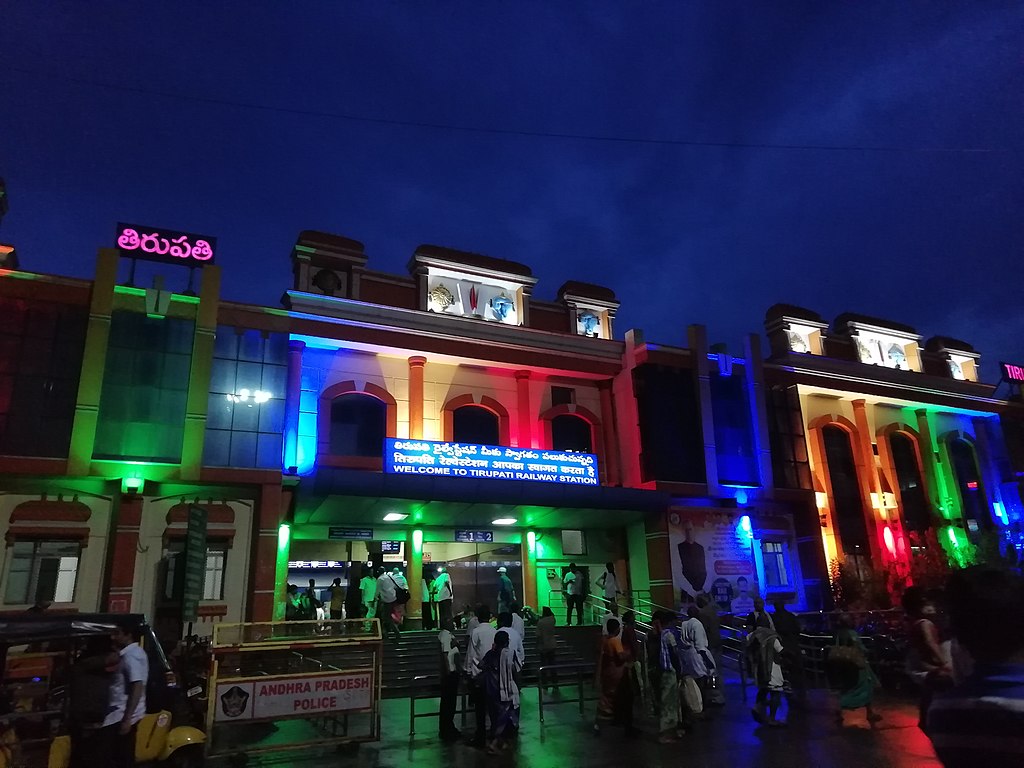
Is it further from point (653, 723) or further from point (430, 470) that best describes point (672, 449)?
point (653, 723)

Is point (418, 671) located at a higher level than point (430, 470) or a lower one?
lower

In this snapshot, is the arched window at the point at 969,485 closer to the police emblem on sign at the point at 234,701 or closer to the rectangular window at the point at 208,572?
the rectangular window at the point at 208,572

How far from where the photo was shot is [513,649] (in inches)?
417

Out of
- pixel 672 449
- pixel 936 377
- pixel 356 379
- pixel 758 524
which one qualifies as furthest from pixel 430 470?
pixel 936 377

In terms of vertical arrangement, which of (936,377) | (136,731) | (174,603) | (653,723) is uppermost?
(936,377)

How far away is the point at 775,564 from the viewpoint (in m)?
26.1

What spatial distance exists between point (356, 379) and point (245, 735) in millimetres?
13893

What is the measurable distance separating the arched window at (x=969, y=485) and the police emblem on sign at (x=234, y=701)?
3264 cm

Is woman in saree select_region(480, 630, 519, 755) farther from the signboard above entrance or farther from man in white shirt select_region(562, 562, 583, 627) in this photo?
the signboard above entrance

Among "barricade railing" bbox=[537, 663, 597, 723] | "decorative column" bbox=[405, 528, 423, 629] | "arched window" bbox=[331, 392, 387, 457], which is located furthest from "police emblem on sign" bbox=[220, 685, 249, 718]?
"arched window" bbox=[331, 392, 387, 457]

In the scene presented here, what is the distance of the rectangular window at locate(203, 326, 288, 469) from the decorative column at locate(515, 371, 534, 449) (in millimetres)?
8304

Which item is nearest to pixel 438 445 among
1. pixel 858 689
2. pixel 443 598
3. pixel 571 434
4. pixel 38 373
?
pixel 443 598

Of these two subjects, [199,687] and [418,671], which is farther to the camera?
[418,671]

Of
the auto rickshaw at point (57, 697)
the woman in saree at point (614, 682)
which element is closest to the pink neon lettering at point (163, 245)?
the auto rickshaw at point (57, 697)
